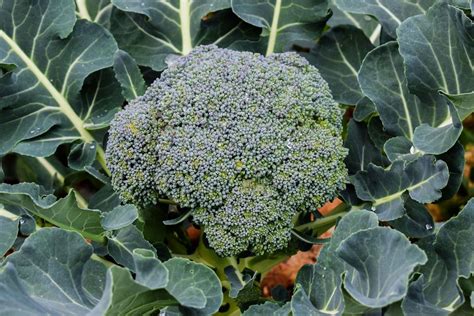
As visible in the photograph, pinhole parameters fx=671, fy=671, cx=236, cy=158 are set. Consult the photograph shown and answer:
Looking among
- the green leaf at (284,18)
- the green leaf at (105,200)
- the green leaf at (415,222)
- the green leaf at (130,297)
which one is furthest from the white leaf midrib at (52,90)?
the green leaf at (415,222)

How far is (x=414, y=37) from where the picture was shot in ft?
4.03

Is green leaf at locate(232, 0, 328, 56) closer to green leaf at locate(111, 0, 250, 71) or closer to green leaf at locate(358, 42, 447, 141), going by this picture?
green leaf at locate(111, 0, 250, 71)

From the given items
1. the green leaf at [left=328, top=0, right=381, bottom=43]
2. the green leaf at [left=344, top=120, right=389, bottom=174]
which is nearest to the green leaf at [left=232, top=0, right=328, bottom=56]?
the green leaf at [left=328, top=0, right=381, bottom=43]

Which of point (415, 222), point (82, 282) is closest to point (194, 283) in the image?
point (82, 282)

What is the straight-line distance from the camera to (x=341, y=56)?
1489 millimetres

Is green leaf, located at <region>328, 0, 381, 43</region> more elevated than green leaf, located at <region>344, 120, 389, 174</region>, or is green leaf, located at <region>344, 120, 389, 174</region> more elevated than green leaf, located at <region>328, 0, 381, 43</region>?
green leaf, located at <region>328, 0, 381, 43</region>

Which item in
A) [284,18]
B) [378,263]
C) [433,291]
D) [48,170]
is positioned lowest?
[48,170]

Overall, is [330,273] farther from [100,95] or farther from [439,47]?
[100,95]

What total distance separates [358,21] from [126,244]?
31.1 inches

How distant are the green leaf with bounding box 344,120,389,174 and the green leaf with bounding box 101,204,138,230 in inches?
19.2

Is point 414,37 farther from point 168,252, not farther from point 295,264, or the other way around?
point 295,264

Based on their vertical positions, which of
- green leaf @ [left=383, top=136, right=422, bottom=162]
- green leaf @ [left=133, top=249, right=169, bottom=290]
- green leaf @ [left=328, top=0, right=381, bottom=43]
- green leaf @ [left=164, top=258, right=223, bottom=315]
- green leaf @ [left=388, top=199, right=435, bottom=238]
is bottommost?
green leaf @ [left=388, top=199, right=435, bottom=238]

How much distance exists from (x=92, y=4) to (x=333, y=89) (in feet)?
1.86

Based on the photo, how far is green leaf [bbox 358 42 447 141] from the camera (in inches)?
51.5
